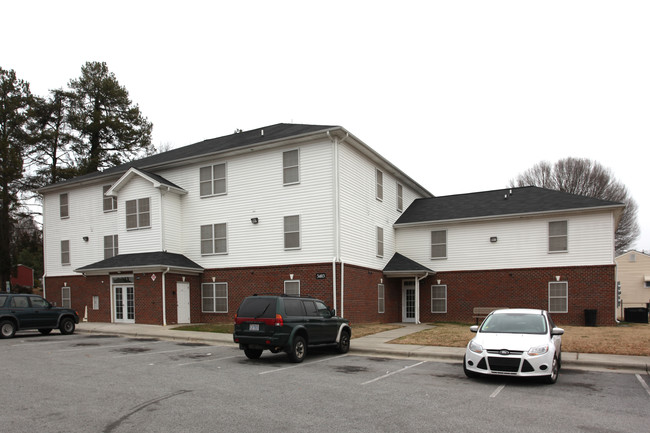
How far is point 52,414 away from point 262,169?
61.2 ft

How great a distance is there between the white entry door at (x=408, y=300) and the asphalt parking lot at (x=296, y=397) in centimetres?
1583

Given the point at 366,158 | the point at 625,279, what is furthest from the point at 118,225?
the point at 625,279

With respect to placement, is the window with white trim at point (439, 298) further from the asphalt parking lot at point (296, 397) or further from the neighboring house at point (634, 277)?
the neighboring house at point (634, 277)

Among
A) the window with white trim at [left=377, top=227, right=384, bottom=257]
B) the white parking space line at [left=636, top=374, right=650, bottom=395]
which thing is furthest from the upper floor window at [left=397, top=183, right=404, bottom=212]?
the white parking space line at [left=636, top=374, right=650, bottom=395]

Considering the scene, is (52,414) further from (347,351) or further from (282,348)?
(347,351)

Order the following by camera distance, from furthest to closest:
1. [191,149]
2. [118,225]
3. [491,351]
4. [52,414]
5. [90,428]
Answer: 1. [191,149]
2. [118,225]
3. [491,351]
4. [52,414]
5. [90,428]

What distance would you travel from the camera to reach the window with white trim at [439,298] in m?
28.5

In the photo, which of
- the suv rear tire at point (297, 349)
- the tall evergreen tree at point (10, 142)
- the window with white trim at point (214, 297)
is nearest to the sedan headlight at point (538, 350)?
the suv rear tire at point (297, 349)

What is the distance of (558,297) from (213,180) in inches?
743

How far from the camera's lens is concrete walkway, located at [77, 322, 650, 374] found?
511 inches

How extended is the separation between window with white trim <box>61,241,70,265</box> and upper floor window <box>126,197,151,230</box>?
7166 mm

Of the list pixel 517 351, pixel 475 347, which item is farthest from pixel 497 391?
pixel 475 347

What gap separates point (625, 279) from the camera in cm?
4772

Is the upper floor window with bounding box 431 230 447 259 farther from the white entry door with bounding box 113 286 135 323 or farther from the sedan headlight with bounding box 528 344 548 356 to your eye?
the sedan headlight with bounding box 528 344 548 356
